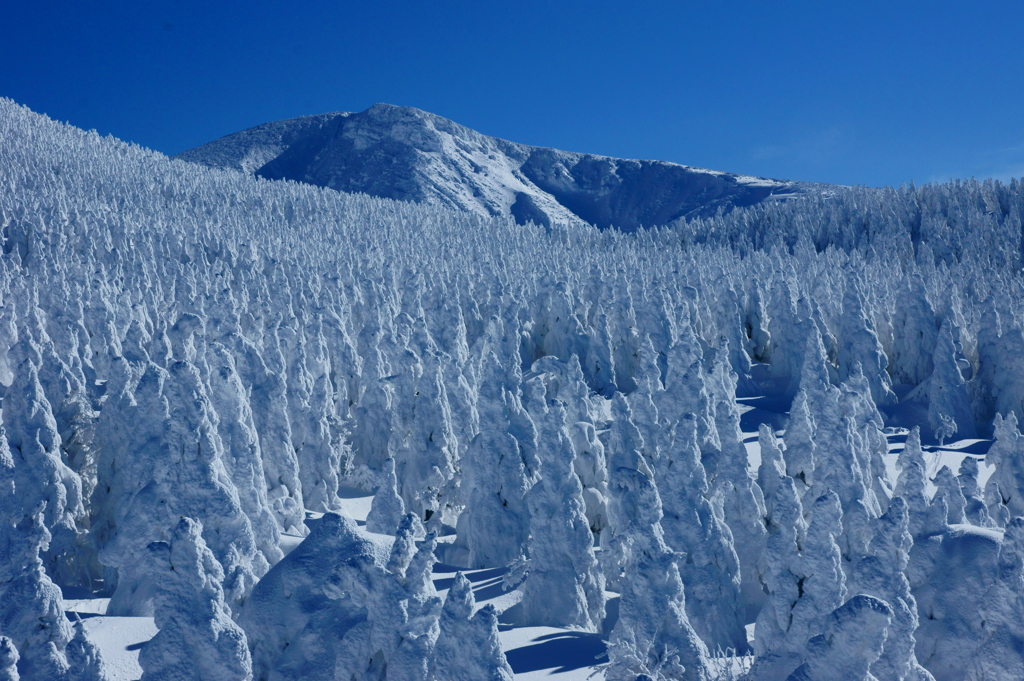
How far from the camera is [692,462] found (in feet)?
42.4

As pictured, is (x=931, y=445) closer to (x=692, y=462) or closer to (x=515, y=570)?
(x=692, y=462)

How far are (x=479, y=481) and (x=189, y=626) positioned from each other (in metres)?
9.23

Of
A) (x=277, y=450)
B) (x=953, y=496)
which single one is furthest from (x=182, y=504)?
(x=953, y=496)

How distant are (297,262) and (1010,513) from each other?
4267 cm

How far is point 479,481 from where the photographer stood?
15484 millimetres

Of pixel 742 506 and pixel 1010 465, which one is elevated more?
pixel 1010 465

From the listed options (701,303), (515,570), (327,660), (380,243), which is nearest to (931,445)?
(701,303)

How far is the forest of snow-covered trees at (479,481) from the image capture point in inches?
281

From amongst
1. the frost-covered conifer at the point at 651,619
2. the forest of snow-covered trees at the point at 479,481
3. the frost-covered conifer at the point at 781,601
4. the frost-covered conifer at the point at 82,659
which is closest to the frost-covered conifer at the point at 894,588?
the forest of snow-covered trees at the point at 479,481

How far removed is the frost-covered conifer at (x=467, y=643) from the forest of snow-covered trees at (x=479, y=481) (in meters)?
0.02

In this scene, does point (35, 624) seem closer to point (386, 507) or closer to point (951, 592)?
point (386, 507)

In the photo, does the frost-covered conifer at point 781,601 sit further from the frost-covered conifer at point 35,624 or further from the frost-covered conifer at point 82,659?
the frost-covered conifer at point 35,624

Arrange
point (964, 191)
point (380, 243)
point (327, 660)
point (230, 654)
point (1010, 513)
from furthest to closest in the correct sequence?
point (964, 191), point (380, 243), point (1010, 513), point (327, 660), point (230, 654)

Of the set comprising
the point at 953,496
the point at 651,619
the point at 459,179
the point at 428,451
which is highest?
the point at 459,179
